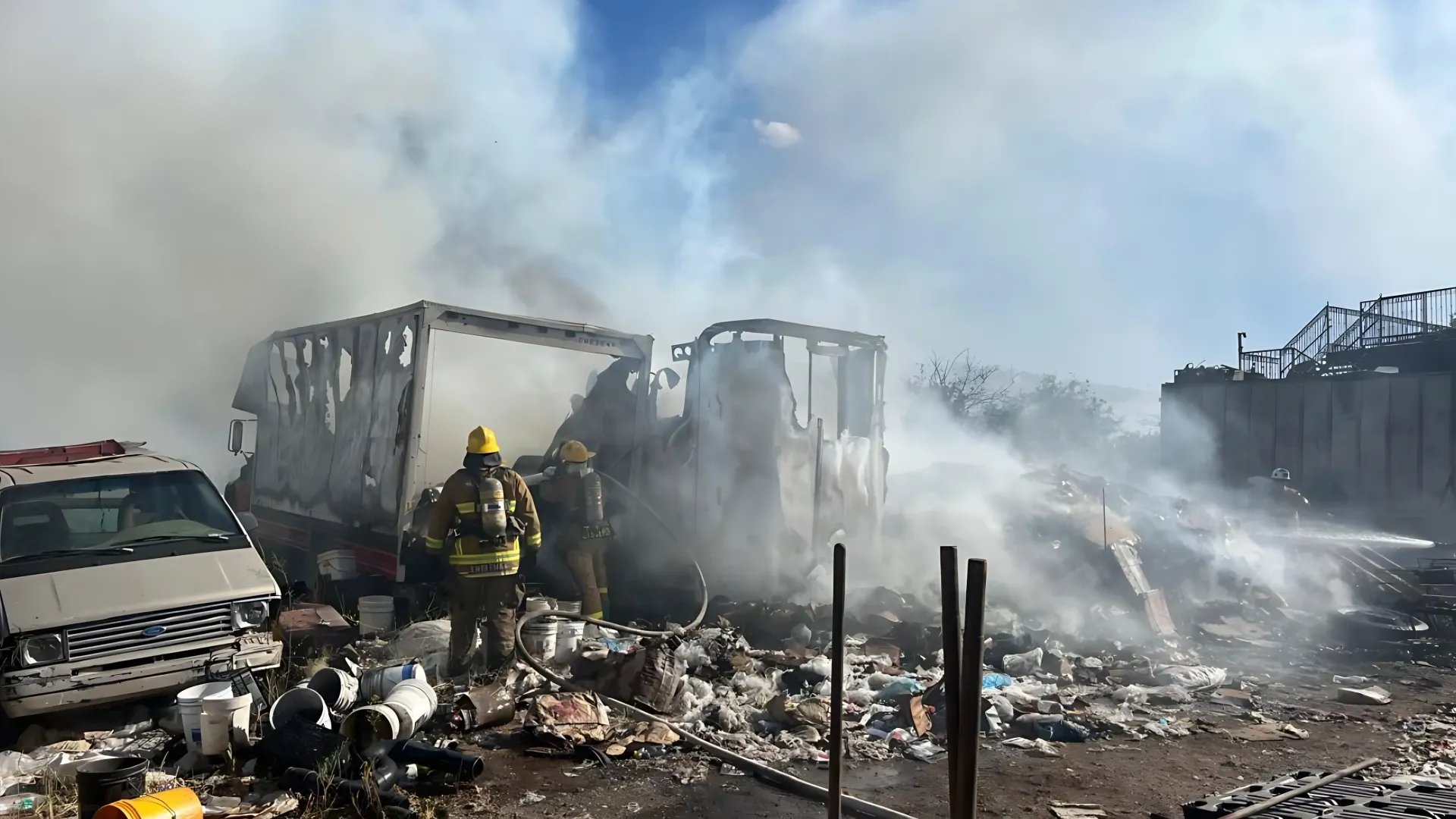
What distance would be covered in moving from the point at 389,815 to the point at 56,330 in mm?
16642

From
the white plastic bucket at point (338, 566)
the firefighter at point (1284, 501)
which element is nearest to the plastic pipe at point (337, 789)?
the white plastic bucket at point (338, 566)

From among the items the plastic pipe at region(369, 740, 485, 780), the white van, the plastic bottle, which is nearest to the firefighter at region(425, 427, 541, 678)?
the white van

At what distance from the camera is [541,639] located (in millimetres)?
6887

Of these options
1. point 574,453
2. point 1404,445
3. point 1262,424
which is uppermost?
point 1262,424

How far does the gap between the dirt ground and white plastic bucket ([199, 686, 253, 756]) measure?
1186 millimetres

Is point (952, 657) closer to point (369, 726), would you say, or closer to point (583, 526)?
point (369, 726)

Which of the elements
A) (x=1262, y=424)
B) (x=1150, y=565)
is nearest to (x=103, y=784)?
(x=1150, y=565)

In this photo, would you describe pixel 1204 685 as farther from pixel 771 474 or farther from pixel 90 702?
pixel 90 702

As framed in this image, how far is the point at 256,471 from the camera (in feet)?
35.9

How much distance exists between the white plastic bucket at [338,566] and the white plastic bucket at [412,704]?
9.20ft

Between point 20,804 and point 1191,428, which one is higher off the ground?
point 1191,428

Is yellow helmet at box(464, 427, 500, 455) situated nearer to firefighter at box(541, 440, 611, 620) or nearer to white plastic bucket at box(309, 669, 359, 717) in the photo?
Answer: firefighter at box(541, 440, 611, 620)

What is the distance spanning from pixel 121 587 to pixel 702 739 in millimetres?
3381

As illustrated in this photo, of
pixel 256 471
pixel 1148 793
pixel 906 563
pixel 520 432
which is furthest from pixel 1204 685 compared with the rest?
pixel 256 471
